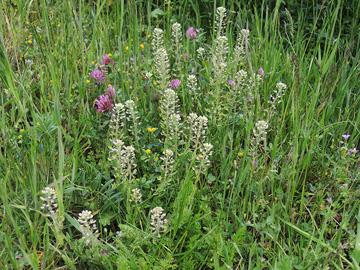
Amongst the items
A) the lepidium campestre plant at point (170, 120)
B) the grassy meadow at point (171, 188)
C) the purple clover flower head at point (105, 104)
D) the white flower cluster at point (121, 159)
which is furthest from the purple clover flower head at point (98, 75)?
the white flower cluster at point (121, 159)

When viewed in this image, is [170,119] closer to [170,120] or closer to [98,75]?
[170,120]

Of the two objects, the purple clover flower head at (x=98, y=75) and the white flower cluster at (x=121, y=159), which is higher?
the purple clover flower head at (x=98, y=75)

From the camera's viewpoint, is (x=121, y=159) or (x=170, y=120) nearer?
(x=121, y=159)

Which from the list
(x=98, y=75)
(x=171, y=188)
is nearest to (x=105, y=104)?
(x=98, y=75)

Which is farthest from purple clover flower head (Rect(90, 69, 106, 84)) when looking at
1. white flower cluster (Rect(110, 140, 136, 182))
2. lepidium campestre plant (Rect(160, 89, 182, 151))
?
white flower cluster (Rect(110, 140, 136, 182))

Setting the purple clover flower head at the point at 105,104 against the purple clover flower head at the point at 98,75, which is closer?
the purple clover flower head at the point at 105,104

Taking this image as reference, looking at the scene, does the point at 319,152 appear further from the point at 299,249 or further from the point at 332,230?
the point at 299,249

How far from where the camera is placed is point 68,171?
1897mm

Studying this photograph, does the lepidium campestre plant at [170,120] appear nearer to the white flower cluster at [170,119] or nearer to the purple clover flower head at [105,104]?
the white flower cluster at [170,119]

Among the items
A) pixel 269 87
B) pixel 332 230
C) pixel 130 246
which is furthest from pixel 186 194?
pixel 269 87

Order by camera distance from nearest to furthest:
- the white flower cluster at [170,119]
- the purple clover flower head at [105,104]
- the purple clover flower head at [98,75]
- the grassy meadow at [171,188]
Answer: the grassy meadow at [171,188]
the white flower cluster at [170,119]
the purple clover flower head at [105,104]
the purple clover flower head at [98,75]

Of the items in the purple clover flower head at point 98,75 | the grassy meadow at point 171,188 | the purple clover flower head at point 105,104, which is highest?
the purple clover flower head at point 98,75

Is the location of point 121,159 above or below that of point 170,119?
below

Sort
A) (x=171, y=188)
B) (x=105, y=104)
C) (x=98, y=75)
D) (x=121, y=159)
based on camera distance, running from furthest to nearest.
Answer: (x=98, y=75) < (x=105, y=104) < (x=171, y=188) < (x=121, y=159)
